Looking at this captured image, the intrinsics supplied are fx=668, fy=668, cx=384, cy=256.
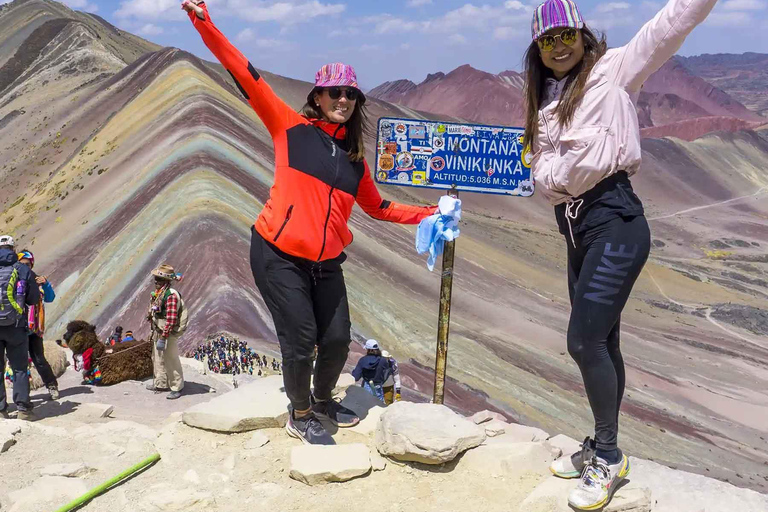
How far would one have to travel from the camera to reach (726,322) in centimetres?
2816

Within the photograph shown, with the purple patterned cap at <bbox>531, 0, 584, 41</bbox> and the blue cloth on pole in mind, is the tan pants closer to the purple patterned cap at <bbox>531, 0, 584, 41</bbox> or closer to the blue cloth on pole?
the blue cloth on pole

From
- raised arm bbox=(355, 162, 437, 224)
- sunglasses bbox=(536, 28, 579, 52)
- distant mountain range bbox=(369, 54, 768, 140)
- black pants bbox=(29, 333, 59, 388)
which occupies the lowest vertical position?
black pants bbox=(29, 333, 59, 388)

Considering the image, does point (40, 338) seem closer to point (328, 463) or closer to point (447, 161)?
point (328, 463)

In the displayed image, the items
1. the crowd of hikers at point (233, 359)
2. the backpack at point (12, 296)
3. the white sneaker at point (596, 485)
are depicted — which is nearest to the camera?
the white sneaker at point (596, 485)

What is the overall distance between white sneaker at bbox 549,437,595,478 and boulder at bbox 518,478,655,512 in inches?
1.6

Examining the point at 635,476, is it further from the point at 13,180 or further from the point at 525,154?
the point at 13,180

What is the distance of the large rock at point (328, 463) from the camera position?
3.16 meters

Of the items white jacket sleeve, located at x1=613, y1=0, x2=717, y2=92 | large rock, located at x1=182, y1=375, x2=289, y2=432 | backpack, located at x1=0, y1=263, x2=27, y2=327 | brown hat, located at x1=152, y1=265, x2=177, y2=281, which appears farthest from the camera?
brown hat, located at x1=152, y1=265, x2=177, y2=281

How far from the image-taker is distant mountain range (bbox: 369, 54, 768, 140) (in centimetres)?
7419

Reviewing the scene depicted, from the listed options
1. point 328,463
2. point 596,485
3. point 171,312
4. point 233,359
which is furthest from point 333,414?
point 233,359

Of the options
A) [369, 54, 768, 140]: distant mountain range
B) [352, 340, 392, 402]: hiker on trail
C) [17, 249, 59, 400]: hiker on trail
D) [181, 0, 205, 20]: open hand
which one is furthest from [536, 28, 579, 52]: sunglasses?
[369, 54, 768, 140]: distant mountain range

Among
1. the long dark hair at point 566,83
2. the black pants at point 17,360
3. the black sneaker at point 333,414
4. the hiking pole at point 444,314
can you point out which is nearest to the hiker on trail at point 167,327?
the black pants at point 17,360

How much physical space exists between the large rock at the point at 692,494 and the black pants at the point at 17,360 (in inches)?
185

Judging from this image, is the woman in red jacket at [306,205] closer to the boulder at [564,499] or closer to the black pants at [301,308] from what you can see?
the black pants at [301,308]
